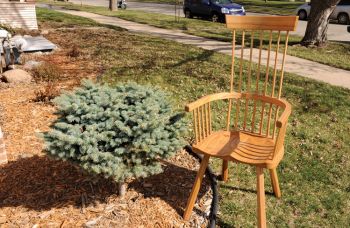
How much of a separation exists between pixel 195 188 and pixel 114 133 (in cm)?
99

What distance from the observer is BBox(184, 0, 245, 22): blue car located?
18156 millimetres

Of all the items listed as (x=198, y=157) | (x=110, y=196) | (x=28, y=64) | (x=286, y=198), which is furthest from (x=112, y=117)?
(x=28, y=64)

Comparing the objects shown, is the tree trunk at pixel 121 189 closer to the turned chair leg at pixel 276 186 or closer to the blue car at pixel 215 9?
the turned chair leg at pixel 276 186

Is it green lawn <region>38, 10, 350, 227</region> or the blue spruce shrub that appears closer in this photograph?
the blue spruce shrub

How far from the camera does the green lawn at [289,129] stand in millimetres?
3742

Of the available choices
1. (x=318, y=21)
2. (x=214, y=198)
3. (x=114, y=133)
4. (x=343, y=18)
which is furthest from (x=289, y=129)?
(x=343, y=18)

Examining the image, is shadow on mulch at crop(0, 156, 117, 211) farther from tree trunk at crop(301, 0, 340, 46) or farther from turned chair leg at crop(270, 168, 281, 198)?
tree trunk at crop(301, 0, 340, 46)

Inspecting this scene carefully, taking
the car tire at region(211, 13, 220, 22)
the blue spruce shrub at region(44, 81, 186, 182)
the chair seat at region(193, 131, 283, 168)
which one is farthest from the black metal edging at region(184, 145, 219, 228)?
Result: the car tire at region(211, 13, 220, 22)

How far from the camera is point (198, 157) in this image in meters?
4.47

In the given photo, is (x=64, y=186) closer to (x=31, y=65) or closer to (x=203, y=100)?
(x=203, y=100)

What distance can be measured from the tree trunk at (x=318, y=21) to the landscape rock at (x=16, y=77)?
340 inches

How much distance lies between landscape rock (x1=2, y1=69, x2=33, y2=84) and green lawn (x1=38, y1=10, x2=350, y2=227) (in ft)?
4.99

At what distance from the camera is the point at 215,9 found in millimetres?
18406

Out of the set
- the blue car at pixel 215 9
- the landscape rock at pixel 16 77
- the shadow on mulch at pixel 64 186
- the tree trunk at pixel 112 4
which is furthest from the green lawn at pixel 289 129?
the tree trunk at pixel 112 4
